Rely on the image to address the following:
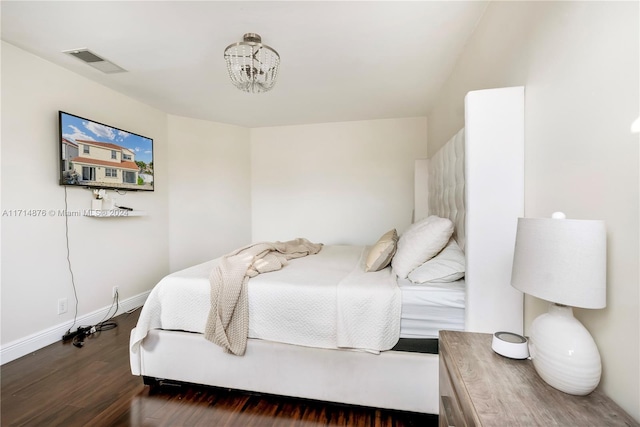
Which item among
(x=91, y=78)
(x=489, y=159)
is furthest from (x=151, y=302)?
(x=91, y=78)

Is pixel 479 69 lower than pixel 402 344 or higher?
higher

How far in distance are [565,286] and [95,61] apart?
3215 mm

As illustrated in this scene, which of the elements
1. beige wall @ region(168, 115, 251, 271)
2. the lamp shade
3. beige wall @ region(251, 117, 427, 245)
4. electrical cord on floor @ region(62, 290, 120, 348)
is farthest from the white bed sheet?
beige wall @ region(168, 115, 251, 271)

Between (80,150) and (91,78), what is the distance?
0.71 m

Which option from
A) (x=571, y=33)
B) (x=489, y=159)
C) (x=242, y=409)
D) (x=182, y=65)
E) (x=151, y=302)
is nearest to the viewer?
(x=571, y=33)

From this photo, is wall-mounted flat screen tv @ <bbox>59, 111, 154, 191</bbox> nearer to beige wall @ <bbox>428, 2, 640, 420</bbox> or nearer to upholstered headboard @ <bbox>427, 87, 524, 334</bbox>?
upholstered headboard @ <bbox>427, 87, 524, 334</bbox>

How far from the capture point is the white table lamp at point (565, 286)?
2.35ft

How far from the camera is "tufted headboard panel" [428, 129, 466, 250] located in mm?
1810

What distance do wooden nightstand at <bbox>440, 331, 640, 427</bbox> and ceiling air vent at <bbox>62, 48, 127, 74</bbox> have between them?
9.95 feet

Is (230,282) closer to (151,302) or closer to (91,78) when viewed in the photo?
(151,302)

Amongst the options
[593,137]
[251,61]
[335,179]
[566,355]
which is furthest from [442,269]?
[335,179]

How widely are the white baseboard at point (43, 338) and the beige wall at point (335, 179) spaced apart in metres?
2.06

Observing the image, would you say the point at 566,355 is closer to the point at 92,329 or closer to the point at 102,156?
the point at 92,329

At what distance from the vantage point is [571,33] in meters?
0.98
